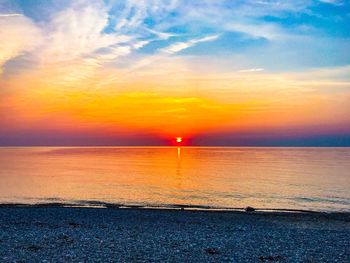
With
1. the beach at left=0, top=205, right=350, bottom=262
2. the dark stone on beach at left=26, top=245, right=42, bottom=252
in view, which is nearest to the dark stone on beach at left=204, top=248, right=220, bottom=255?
the beach at left=0, top=205, right=350, bottom=262

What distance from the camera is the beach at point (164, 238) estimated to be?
16531mm

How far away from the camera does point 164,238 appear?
66.9 ft

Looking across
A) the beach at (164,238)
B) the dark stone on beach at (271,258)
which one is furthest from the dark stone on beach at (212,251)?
the dark stone on beach at (271,258)

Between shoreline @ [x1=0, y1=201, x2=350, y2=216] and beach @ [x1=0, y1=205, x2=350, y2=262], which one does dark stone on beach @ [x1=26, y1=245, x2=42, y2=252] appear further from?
shoreline @ [x1=0, y1=201, x2=350, y2=216]

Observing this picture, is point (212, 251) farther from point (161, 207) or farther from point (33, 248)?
point (161, 207)

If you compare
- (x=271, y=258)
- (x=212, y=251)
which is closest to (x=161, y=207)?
(x=212, y=251)

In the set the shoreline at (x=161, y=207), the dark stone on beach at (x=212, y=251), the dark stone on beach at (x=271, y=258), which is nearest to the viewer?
the dark stone on beach at (x=271, y=258)

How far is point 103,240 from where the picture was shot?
1961 cm

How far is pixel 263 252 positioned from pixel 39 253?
10746 mm

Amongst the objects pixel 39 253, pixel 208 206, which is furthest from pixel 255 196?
pixel 39 253

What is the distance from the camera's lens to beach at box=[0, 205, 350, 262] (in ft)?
54.2

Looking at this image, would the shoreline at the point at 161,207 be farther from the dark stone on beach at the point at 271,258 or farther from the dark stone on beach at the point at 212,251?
the dark stone on beach at the point at 271,258

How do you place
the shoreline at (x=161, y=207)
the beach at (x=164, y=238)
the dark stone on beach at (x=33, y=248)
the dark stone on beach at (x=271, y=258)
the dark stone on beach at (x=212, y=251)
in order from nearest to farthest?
1. the dark stone on beach at (x=271, y=258)
2. the beach at (x=164, y=238)
3. the dark stone on beach at (x=212, y=251)
4. the dark stone on beach at (x=33, y=248)
5. the shoreline at (x=161, y=207)

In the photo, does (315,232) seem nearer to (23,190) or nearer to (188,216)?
(188,216)
